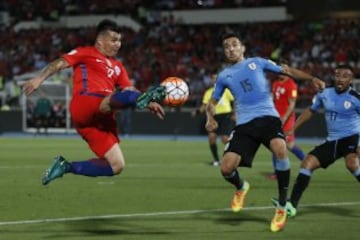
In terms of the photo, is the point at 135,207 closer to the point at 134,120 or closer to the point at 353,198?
the point at 353,198

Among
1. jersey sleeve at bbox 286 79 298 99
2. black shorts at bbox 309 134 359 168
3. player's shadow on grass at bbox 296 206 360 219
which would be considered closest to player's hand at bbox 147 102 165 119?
black shorts at bbox 309 134 359 168

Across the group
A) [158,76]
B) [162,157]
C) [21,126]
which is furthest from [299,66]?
[162,157]

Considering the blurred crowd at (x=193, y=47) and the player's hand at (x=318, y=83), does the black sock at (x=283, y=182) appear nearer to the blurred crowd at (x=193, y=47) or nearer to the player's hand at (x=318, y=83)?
the player's hand at (x=318, y=83)

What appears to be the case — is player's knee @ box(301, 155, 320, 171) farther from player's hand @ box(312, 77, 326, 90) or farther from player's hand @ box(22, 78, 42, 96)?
player's hand @ box(22, 78, 42, 96)

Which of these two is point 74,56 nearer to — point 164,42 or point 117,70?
point 117,70

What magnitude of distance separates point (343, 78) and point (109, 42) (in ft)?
10.3

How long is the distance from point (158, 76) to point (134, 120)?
3.65 metres

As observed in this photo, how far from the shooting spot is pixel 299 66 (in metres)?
37.0

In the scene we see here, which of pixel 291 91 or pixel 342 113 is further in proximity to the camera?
pixel 291 91

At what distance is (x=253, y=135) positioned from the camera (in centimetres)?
1001

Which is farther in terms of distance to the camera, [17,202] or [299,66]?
[299,66]

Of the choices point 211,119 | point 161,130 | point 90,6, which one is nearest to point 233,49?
point 211,119

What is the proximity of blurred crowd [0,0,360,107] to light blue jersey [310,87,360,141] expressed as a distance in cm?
2212

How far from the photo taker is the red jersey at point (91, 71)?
31.5ft
